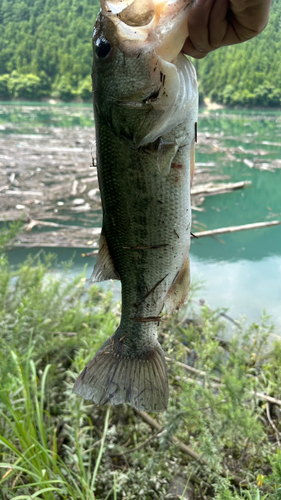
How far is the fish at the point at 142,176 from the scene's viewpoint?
2.84 feet

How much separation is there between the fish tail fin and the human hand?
985 millimetres

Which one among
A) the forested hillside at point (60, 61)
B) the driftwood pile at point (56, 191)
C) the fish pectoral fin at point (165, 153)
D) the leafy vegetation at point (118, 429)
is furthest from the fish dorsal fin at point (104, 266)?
the forested hillside at point (60, 61)

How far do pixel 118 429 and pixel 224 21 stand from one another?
229 centimetres

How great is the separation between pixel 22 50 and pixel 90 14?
1113cm

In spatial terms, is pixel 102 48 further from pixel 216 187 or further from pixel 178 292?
pixel 216 187

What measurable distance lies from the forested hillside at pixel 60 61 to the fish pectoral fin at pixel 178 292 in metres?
22.4

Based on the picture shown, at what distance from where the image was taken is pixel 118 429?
220 cm

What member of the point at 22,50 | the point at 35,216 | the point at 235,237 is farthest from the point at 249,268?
the point at 22,50

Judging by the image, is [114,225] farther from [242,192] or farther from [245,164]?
[245,164]

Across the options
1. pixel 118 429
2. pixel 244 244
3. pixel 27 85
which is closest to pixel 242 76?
pixel 244 244

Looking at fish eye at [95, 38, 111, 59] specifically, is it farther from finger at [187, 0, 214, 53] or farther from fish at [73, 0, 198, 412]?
finger at [187, 0, 214, 53]

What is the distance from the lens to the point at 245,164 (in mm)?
9609

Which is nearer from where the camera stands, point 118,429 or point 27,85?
point 118,429

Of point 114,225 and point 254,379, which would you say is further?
point 254,379
